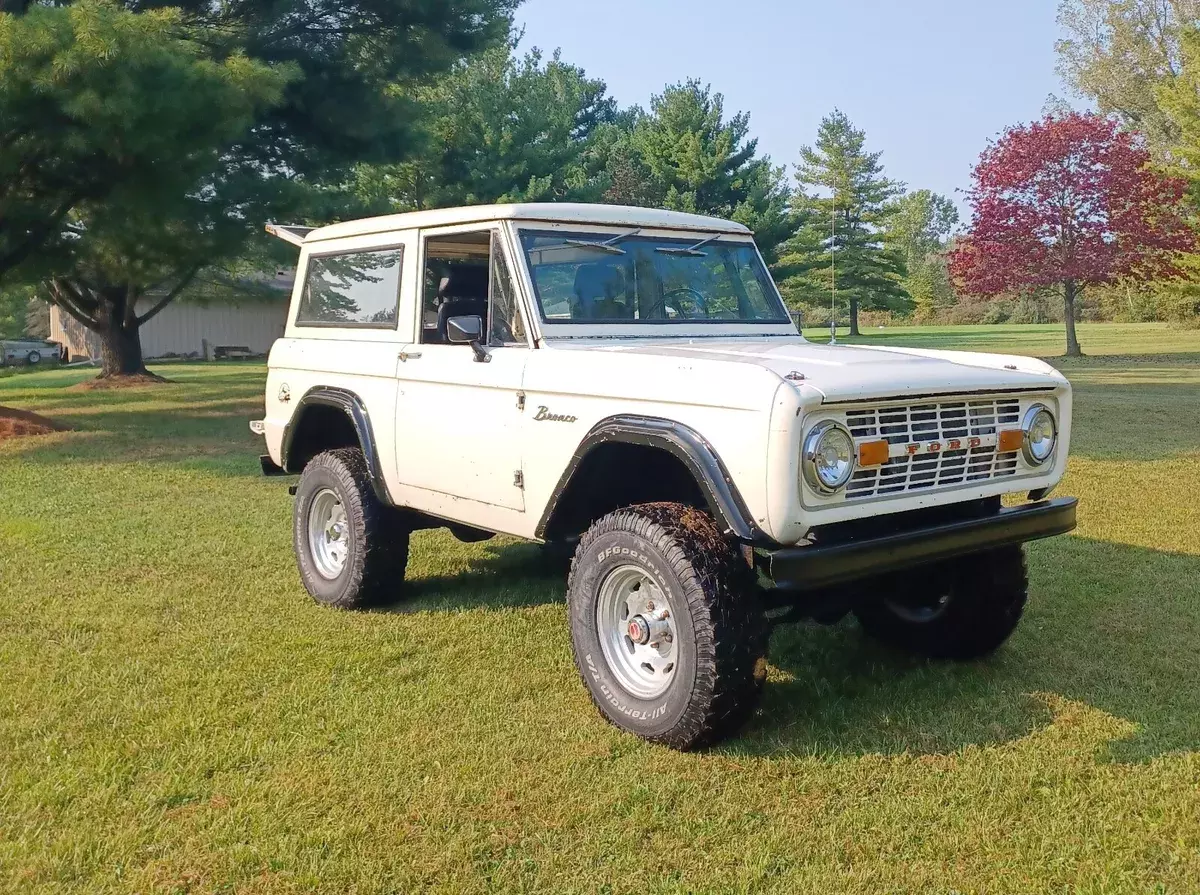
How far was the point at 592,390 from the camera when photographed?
411 cm

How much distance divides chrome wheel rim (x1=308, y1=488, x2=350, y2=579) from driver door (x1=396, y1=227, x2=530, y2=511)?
2.85 feet

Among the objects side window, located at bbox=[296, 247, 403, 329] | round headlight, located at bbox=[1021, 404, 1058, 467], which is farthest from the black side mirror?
round headlight, located at bbox=[1021, 404, 1058, 467]

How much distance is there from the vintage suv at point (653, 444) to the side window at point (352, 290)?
0.06 feet

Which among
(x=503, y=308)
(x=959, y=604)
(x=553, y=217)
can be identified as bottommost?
(x=959, y=604)

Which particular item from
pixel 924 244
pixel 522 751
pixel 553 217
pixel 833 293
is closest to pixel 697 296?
pixel 553 217

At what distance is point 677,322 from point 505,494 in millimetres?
1246

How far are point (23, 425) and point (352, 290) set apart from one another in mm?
10090

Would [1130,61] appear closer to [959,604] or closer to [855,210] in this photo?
[855,210]

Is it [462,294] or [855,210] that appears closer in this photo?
[462,294]

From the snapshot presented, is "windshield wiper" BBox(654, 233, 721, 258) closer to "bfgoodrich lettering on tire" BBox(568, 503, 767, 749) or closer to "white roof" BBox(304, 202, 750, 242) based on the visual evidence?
"white roof" BBox(304, 202, 750, 242)

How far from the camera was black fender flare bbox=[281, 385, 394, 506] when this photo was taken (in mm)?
5406

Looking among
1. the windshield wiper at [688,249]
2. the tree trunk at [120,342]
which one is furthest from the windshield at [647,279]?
the tree trunk at [120,342]

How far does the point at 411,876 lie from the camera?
120 inches

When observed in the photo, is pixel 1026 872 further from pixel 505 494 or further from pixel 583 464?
pixel 505 494
